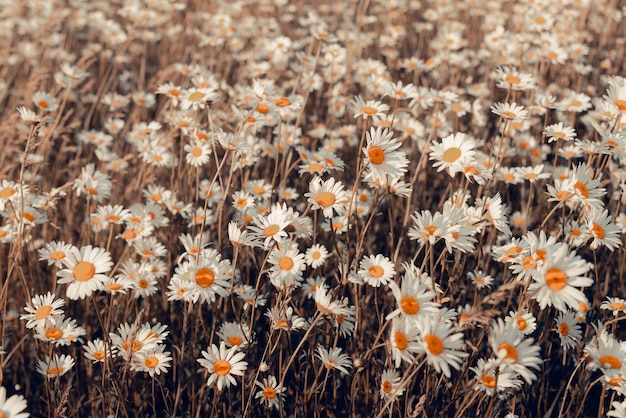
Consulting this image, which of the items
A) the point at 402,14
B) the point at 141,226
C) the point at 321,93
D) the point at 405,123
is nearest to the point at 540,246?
the point at 141,226

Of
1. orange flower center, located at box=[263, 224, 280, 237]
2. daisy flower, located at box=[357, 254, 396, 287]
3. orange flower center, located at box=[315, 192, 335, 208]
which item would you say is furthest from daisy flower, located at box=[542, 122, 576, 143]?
orange flower center, located at box=[263, 224, 280, 237]

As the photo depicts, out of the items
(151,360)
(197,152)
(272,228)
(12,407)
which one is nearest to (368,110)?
(272,228)

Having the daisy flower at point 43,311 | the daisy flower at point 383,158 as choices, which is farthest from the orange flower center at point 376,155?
the daisy flower at point 43,311

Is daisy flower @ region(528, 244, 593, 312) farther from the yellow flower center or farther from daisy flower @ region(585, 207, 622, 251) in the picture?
the yellow flower center

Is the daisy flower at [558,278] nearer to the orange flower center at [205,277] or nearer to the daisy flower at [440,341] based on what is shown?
the daisy flower at [440,341]

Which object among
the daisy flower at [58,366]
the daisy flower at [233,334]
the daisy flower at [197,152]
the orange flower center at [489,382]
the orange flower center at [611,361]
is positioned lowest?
the daisy flower at [58,366]

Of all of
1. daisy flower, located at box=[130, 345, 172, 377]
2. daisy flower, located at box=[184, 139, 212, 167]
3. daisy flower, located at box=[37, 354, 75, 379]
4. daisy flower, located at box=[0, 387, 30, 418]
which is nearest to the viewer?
daisy flower, located at box=[0, 387, 30, 418]

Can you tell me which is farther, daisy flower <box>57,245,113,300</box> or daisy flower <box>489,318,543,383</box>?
daisy flower <box>57,245,113,300</box>
